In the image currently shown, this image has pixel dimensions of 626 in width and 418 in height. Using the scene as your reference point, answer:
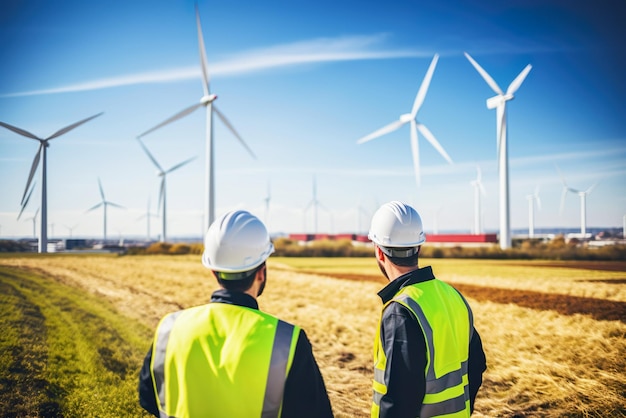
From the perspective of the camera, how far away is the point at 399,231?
4332 millimetres

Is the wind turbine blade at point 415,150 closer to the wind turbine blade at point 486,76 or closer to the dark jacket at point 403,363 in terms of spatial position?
the wind turbine blade at point 486,76

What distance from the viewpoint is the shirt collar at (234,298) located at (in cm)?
295

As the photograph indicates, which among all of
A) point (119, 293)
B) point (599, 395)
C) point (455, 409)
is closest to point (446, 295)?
point (455, 409)

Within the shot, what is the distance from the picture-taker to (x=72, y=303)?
12.2 metres

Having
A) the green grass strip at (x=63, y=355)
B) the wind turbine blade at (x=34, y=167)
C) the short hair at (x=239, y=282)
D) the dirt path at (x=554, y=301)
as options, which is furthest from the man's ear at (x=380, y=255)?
the wind turbine blade at (x=34, y=167)

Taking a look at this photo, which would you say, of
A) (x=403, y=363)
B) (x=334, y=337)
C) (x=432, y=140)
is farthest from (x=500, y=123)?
(x=403, y=363)

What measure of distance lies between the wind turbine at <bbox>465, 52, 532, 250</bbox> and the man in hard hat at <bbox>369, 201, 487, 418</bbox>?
41.8 m

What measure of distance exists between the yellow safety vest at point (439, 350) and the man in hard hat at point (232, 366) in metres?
1.08

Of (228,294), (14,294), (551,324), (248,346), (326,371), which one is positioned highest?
(228,294)

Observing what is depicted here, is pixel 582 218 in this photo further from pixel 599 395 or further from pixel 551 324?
pixel 599 395

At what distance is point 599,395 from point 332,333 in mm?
7147

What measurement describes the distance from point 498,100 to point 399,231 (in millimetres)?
44625

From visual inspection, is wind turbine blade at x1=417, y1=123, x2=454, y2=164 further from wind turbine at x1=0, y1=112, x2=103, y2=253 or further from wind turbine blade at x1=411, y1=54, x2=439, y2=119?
wind turbine at x1=0, y1=112, x2=103, y2=253

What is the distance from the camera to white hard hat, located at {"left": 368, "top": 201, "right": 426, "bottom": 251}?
4.30m
